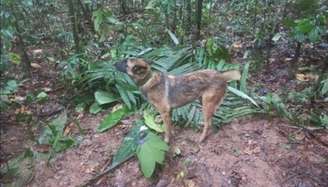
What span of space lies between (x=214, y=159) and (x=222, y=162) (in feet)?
0.28

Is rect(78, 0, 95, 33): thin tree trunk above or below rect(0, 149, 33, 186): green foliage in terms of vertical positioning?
above

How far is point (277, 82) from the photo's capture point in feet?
17.6

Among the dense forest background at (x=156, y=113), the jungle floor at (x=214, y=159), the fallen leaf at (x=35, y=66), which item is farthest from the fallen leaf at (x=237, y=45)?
the fallen leaf at (x=35, y=66)

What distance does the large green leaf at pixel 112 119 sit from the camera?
4614 mm

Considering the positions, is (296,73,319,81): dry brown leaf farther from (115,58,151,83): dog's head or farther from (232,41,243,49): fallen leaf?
(115,58,151,83): dog's head

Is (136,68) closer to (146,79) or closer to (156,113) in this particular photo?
(146,79)

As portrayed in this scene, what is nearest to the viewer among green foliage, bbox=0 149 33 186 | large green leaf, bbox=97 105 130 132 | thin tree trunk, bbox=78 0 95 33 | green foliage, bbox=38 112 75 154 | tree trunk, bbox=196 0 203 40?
green foliage, bbox=0 149 33 186

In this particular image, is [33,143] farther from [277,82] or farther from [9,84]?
[277,82]

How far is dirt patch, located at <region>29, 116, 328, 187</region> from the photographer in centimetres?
360

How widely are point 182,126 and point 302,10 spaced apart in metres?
2.31

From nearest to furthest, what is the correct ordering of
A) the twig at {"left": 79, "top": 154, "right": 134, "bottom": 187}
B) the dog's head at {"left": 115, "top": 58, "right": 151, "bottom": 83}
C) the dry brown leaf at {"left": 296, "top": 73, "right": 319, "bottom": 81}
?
the dog's head at {"left": 115, "top": 58, "right": 151, "bottom": 83}
the twig at {"left": 79, "top": 154, "right": 134, "bottom": 187}
the dry brown leaf at {"left": 296, "top": 73, "right": 319, "bottom": 81}

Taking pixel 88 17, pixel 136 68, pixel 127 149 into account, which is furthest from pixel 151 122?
pixel 88 17

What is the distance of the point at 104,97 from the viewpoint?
16.4 ft

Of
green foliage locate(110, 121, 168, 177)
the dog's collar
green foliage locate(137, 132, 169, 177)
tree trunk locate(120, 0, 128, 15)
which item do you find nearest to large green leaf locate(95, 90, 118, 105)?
green foliage locate(110, 121, 168, 177)
